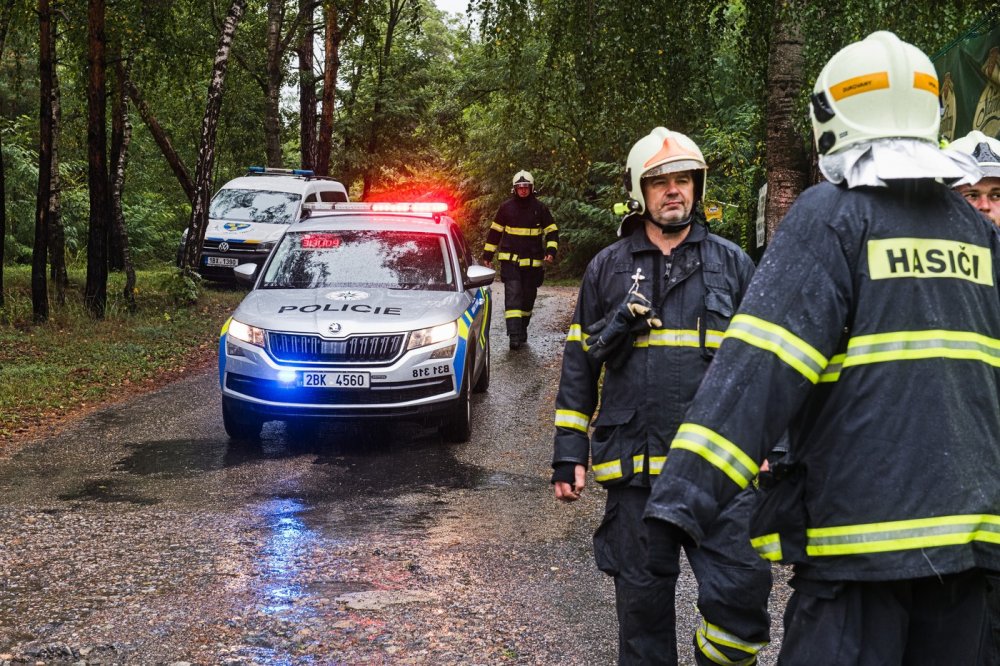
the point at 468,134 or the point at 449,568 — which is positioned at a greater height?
the point at 468,134

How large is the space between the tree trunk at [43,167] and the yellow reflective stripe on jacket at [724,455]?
1427 centimetres

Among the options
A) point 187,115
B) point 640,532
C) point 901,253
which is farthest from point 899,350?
point 187,115

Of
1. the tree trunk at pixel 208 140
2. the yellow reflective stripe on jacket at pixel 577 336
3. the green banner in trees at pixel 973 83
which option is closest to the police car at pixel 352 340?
the green banner in trees at pixel 973 83

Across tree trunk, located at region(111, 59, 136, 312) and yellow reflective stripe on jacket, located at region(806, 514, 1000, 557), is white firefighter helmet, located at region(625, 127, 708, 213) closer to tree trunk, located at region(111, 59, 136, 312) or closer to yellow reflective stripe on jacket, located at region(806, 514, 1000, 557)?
yellow reflective stripe on jacket, located at region(806, 514, 1000, 557)

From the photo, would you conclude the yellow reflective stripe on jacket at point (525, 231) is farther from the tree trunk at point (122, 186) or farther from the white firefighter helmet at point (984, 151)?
the white firefighter helmet at point (984, 151)

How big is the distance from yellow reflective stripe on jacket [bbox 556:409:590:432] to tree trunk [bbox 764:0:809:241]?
558 cm

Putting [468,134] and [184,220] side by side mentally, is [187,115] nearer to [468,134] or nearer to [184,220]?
[184,220]

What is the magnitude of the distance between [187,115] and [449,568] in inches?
1182

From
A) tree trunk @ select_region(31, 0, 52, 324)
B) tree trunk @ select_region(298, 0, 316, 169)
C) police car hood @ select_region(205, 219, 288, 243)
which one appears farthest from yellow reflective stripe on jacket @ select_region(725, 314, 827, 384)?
tree trunk @ select_region(298, 0, 316, 169)

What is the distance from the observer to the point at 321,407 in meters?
8.43

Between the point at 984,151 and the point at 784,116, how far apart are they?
172 inches

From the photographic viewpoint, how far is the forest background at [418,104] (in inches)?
389

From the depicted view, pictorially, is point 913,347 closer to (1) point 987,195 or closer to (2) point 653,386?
(2) point 653,386

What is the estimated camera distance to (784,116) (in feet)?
29.8
